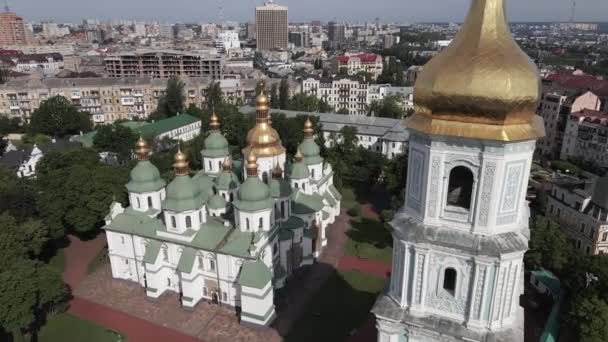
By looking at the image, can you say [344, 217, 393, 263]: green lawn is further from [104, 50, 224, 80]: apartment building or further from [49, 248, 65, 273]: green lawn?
[104, 50, 224, 80]: apartment building

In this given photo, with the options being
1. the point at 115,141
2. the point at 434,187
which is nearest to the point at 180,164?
the point at 434,187

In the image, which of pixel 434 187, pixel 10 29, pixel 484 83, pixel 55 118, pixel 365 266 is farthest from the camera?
pixel 10 29

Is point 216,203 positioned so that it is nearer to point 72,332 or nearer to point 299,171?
point 299,171

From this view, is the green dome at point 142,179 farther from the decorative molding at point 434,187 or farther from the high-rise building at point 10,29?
the high-rise building at point 10,29

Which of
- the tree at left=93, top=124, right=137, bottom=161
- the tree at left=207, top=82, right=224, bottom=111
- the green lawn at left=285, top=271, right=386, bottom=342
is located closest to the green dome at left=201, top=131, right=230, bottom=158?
the green lawn at left=285, top=271, right=386, bottom=342

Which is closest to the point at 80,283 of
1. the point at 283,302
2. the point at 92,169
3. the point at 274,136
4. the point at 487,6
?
the point at 92,169

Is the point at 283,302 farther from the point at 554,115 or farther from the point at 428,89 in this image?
the point at 554,115
